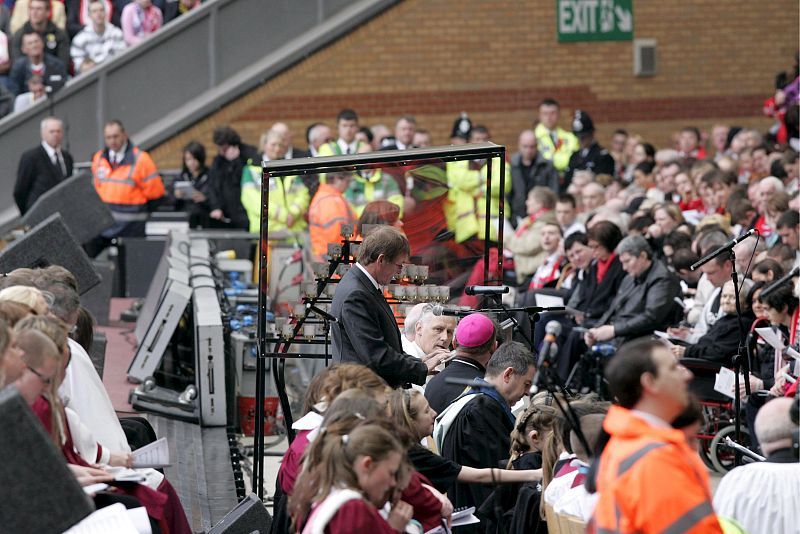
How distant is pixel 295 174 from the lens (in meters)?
9.18

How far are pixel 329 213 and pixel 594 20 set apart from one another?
12.4m

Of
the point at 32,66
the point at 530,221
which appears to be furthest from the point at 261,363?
the point at 32,66

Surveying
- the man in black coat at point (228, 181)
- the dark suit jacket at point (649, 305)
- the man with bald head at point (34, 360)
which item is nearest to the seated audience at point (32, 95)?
the man in black coat at point (228, 181)

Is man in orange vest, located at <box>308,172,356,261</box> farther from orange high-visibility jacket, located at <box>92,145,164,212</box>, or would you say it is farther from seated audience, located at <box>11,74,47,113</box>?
seated audience, located at <box>11,74,47,113</box>

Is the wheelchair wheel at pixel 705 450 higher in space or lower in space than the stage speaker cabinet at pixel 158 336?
lower

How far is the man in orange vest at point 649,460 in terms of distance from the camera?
408cm

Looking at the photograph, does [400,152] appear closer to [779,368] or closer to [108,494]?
[779,368]

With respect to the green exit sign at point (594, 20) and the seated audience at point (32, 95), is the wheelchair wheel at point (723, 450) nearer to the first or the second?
the seated audience at point (32, 95)

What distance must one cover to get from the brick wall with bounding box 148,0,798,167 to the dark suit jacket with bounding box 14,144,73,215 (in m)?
3.38

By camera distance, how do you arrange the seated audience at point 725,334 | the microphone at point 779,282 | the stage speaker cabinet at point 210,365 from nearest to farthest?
the microphone at point 779,282
the seated audience at point 725,334
the stage speaker cabinet at point 210,365

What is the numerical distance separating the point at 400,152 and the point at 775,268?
9.01 feet

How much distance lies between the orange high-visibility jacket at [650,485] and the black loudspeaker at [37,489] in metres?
2.06

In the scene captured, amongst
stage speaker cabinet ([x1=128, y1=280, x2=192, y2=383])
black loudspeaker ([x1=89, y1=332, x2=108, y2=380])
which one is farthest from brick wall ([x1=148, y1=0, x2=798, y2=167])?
black loudspeaker ([x1=89, y1=332, x2=108, y2=380])

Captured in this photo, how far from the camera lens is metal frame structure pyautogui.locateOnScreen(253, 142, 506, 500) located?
8.55m
